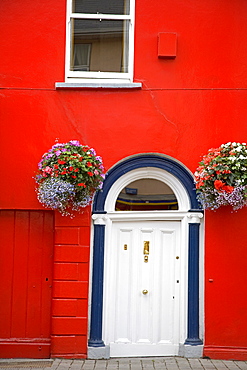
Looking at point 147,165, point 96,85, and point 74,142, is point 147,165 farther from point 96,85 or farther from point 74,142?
point 96,85

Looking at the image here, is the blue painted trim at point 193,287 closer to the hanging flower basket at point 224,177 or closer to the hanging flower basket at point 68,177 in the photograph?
the hanging flower basket at point 224,177

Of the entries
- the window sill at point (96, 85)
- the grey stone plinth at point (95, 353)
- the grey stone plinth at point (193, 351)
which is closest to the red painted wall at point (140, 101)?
the window sill at point (96, 85)

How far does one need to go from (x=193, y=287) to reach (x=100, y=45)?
4.01 m

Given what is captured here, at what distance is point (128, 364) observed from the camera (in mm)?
7793

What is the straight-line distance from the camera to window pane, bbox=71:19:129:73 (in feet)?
27.9

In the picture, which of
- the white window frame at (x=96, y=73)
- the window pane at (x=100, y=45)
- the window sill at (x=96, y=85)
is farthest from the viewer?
the window pane at (x=100, y=45)

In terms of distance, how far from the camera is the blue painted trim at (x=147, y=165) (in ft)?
26.7

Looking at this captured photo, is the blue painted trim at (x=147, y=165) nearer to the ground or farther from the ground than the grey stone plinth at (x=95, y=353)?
farther from the ground

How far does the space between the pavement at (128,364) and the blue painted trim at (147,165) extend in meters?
2.19

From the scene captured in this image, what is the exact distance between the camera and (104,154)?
820 cm

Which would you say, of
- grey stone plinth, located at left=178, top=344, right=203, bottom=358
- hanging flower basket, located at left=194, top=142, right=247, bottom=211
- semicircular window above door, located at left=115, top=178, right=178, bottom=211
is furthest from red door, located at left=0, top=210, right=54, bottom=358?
hanging flower basket, located at left=194, top=142, right=247, bottom=211

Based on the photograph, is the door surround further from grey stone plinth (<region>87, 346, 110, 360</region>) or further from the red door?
the red door

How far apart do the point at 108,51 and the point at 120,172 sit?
1.95 meters

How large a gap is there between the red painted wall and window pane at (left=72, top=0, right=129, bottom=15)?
0.85 feet
